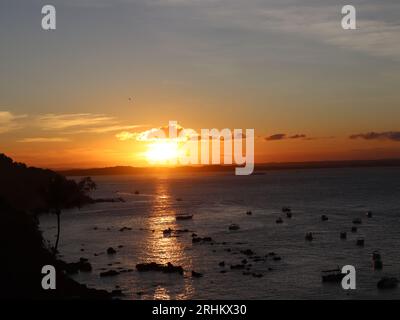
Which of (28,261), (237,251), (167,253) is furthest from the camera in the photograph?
(167,253)

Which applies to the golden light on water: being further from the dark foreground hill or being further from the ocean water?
the dark foreground hill

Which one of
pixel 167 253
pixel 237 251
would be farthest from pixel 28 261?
pixel 237 251

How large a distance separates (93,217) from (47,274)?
348ft

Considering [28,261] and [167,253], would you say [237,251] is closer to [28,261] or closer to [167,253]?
[167,253]

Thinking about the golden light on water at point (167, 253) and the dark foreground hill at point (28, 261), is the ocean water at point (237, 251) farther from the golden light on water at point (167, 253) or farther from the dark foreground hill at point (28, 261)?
the dark foreground hill at point (28, 261)

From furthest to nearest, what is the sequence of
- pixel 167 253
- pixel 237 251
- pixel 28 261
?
pixel 167 253, pixel 237 251, pixel 28 261

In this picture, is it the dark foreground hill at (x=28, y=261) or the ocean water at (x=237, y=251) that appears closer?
the dark foreground hill at (x=28, y=261)

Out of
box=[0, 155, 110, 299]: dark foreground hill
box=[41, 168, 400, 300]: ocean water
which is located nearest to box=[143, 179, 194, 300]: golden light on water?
box=[41, 168, 400, 300]: ocean water

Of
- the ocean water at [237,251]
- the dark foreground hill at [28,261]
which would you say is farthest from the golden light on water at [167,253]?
the dark foreground hill at [28,261]

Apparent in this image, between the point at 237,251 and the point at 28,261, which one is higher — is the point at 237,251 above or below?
above

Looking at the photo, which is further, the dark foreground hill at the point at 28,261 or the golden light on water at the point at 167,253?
the golden light on water at the point at 167,253

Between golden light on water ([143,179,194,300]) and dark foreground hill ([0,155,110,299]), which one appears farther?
golden light on water ([143,179,194,300])
